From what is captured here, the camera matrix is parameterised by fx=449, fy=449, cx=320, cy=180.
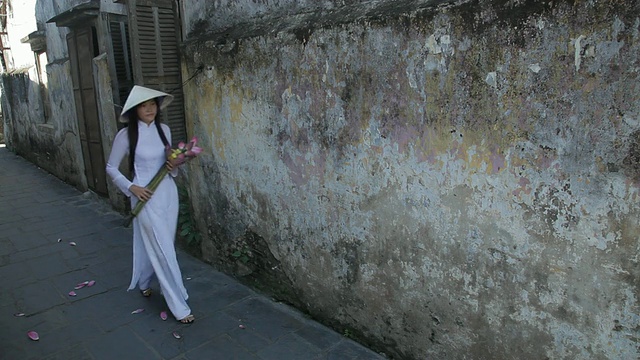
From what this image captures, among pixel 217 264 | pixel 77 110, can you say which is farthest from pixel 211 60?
pixel 77 110

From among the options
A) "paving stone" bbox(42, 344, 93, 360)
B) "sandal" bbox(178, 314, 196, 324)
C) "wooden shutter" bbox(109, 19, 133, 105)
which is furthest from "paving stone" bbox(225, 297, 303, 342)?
"wooden shutter" bbox(109, 19, 133, 105)

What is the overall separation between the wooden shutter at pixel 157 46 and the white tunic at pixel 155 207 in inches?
38.6

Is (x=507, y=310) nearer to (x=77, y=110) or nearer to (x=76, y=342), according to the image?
(x=76, y=342)

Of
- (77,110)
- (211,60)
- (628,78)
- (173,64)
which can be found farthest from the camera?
(77,110)

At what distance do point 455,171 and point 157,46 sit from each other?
10.8ft

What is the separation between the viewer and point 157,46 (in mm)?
4375

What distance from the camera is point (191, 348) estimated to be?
3168mm

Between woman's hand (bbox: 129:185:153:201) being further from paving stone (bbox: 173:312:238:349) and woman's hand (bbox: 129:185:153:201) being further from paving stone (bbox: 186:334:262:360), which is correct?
paving stone (bbox: 186:334:262:360)

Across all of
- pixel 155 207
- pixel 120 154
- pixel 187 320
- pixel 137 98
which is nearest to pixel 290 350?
pixel 187 320

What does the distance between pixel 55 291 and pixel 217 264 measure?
4.80 feet

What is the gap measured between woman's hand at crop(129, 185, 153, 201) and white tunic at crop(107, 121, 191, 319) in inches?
2.3

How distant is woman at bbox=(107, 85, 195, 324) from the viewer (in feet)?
11.3

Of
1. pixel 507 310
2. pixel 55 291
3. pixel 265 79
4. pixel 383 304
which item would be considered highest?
pixel 265 79

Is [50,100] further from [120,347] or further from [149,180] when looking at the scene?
[120,347]
